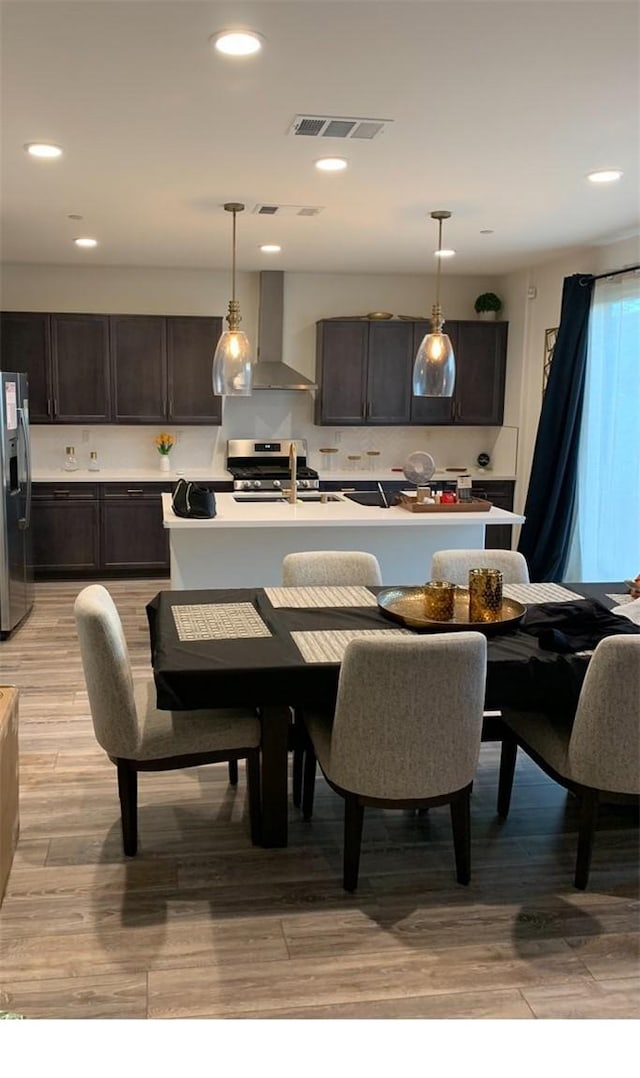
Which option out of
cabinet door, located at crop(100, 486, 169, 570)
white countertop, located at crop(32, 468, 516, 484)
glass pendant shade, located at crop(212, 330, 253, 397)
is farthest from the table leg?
white countertop, located at crop(32, 468, 516, 484)

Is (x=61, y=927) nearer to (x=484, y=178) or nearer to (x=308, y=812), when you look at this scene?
(x=308, y=812)

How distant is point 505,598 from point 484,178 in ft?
6.59

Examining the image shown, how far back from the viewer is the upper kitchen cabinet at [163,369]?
7008 mm

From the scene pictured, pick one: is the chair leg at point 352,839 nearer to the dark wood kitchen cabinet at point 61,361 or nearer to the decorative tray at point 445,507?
the decorative tray at point 445,507

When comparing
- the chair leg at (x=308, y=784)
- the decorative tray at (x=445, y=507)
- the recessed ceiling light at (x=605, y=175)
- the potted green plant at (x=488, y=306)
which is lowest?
the chair leg at (x=308, y=784)

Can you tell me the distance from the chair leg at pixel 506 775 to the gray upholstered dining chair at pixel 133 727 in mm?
942

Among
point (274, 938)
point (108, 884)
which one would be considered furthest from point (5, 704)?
point (274, 938)

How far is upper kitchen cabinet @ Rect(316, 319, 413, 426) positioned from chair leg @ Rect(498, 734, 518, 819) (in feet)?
14.7

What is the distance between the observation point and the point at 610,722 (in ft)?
8.62

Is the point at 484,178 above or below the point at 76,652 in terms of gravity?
above

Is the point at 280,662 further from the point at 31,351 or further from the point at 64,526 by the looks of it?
the point at 31,351

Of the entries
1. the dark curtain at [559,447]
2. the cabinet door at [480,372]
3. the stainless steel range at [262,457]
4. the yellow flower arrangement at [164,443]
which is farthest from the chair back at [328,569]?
the cabinet door at [480,372]

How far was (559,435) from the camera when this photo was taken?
20.6ft

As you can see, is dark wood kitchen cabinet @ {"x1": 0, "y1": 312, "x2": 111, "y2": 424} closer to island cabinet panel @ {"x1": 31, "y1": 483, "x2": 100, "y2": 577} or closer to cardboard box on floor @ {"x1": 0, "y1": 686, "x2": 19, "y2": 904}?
island cabinet panel @ {"x1": 31, "y1": 483, "x2": 100, "y2": 577}
